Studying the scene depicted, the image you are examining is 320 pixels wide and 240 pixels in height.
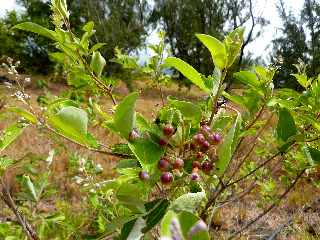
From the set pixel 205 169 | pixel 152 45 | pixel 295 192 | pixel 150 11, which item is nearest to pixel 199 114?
pixel 205 169

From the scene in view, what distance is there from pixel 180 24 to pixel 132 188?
24984mm

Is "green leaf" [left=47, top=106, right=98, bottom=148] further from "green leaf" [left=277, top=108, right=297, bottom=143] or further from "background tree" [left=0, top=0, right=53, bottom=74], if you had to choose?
"background tree" [left=0, top=0, right=53, bottom=74]

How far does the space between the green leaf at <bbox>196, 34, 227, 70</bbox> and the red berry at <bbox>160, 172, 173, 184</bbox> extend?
0.20 m

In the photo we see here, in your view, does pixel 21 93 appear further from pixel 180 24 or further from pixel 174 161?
pixel 180 24

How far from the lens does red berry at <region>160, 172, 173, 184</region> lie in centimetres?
71

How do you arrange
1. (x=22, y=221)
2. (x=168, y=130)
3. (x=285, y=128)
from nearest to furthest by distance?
(x=168, y=130) < (x=285, y=128) < (x=22, y=221)

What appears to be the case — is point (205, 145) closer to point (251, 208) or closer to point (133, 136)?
point (133, 136)

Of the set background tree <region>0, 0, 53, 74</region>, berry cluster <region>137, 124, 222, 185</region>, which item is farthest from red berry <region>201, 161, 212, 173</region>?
background tree <region>0, 0, 53, 74</region>

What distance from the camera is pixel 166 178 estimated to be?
711 millimetres

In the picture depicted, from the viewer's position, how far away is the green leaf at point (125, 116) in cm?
66

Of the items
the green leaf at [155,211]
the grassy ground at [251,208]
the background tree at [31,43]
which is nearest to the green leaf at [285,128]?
the green leaf at [155,211]

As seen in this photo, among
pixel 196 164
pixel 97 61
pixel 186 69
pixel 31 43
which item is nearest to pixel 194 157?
pixel 196 164

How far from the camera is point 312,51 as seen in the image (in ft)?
82.3

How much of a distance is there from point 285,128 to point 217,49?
23 cm
